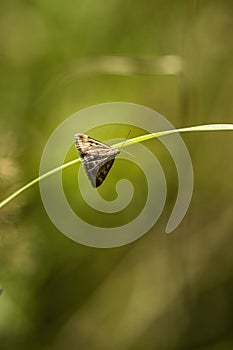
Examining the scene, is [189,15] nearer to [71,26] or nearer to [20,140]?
[71,26]

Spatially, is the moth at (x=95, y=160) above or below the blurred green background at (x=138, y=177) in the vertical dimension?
below

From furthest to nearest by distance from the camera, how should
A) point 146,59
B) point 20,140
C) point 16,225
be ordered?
point 146,59
point 20,140
point 16,225

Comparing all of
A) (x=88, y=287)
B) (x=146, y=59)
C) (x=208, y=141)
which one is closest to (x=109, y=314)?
(x=88, y=287)

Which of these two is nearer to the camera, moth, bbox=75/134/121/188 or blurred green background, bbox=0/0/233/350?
moth, bbox=75/134/121/188

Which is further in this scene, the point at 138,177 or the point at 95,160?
the point at 138,177

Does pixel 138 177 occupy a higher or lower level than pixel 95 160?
higher

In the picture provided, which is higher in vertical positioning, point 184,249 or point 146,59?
point 146,59

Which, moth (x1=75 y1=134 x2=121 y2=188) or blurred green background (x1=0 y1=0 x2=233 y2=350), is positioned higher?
blurred green background (x1=0 y1=0 x2=233 y2=350)

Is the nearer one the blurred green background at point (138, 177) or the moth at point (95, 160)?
the moth at point (95, 160)
